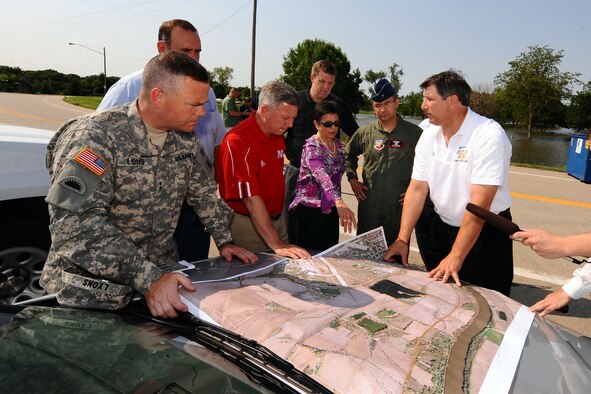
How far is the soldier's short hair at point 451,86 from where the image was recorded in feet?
8.07

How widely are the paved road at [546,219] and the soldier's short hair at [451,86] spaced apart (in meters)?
2.02

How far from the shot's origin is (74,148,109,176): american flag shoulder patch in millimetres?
1664

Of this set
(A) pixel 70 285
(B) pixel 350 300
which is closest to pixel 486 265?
(B) pixel 350 300

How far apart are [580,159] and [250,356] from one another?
39.3ft

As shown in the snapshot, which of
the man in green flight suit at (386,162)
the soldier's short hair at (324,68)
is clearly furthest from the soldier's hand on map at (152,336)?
the soldier's short hair at (324,68)

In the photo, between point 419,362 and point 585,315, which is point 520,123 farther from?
point 419,362

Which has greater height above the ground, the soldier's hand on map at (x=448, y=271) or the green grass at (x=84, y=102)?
the green grass at (x=84, y=102)

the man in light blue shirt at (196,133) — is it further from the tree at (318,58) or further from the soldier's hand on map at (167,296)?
the tree at (318,58)

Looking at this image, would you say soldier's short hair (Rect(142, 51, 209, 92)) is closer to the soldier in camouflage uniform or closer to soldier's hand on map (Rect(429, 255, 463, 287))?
the soldier in camouflage uniform

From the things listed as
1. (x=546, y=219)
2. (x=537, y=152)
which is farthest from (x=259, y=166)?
(x=537, y=152)

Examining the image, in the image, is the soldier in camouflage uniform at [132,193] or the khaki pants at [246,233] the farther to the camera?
the khaki pants at [246,233]

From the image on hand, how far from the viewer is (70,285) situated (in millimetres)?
1581

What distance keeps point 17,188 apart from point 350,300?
204 cm

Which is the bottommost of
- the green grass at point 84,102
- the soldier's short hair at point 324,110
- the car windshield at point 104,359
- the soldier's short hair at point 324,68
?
the car windshield at point 104,359
